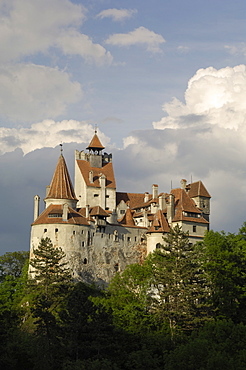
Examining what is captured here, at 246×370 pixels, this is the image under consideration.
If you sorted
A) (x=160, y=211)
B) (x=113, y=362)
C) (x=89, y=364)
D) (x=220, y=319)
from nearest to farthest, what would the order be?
(x=89, y=364) < (x=113, y=362) < (x=220, y=319) < (x=160, y=211)

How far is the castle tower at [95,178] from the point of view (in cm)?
10675

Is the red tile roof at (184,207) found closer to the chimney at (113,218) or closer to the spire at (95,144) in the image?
the chimney at (113,218)

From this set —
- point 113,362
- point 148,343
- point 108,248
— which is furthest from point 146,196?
point 113,362

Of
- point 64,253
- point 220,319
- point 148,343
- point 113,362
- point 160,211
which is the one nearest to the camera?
point 113,362

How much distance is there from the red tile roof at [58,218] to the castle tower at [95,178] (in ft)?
32.2

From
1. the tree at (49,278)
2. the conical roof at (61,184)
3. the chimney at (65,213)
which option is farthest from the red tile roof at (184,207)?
the tree at (49,278)

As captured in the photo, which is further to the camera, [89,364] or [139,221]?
[139,221]

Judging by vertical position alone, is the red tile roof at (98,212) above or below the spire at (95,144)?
below

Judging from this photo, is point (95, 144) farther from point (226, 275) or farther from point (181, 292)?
point (181, 292)

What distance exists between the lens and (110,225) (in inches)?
3878

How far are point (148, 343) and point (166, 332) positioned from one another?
188 inches

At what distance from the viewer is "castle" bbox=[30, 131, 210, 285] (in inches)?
3711

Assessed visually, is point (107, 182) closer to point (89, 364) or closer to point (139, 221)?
point (139, 221)

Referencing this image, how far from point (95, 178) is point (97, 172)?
1.73 m
